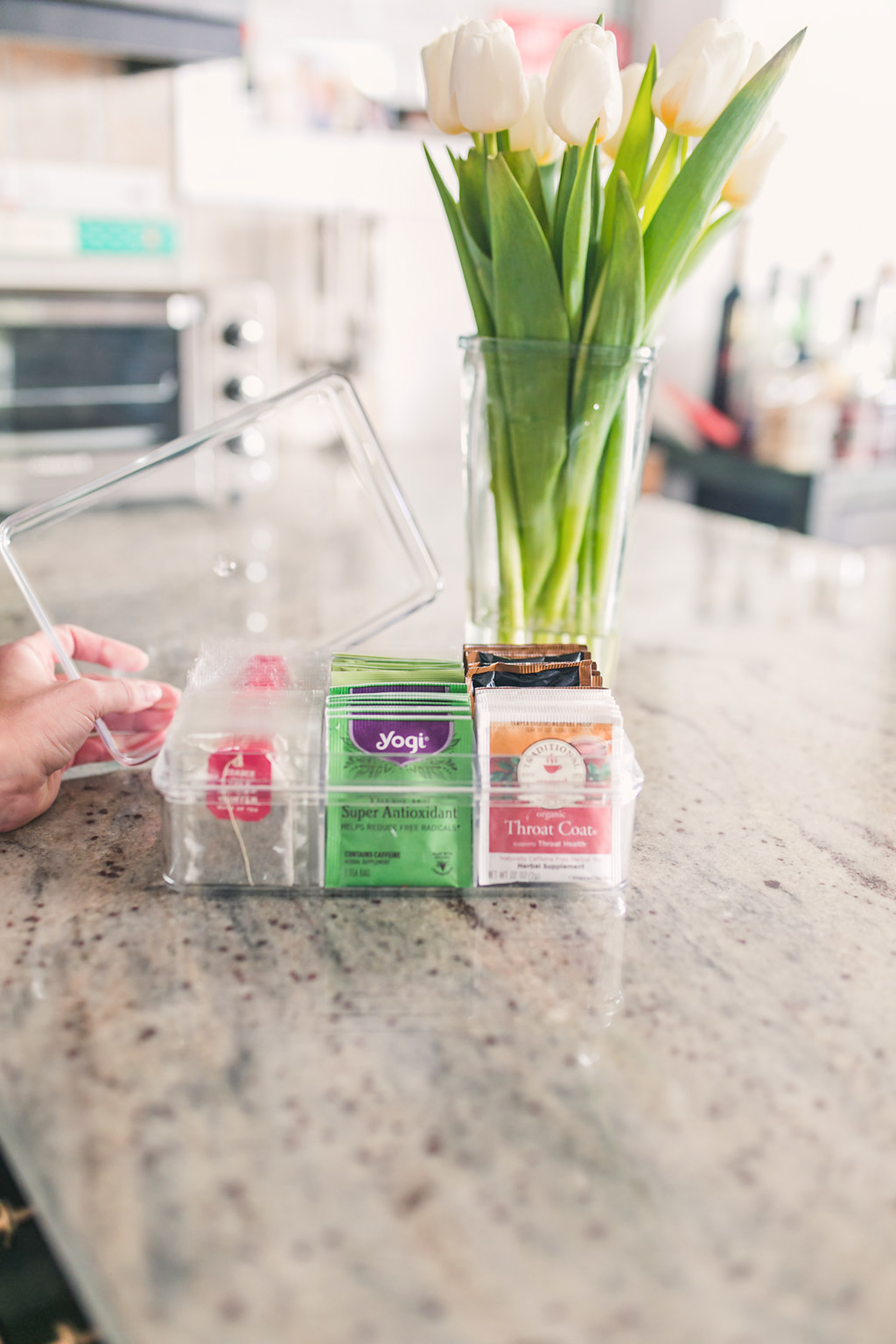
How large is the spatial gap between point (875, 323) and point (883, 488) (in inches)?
18.2

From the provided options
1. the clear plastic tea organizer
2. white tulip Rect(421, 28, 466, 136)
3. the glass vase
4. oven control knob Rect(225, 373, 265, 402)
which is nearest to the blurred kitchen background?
oven control knob Rect(225, 373, 265, 402)

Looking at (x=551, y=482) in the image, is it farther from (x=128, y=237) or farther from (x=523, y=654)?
(x=128, y=237)

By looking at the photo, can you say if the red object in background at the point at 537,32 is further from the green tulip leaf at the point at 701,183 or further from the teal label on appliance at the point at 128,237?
the green tulip leaf at the point at 701,183

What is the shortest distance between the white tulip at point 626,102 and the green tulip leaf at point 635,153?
1 cm

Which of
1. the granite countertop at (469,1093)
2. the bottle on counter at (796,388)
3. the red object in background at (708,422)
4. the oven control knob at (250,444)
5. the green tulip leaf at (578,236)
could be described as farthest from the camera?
the red object in background at (708,422)

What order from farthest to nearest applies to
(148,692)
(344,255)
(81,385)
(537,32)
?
(537,32) < (344,255) < (81,385) < (148,692)

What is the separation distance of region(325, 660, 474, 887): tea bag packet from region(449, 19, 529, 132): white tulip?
0.32m

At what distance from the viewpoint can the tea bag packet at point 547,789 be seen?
1.62 feet

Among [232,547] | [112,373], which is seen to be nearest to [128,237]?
[112,373]

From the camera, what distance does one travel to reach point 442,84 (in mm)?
614

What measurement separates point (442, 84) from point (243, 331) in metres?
0.90

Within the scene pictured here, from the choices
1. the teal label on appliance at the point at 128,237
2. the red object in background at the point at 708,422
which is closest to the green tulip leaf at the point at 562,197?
the teal label on appliance at the point at 128,237

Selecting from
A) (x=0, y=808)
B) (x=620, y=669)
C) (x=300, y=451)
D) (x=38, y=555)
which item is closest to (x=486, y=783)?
(x=0, y=808)

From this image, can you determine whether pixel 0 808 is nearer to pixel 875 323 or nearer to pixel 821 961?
pixel 821 961
